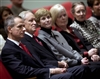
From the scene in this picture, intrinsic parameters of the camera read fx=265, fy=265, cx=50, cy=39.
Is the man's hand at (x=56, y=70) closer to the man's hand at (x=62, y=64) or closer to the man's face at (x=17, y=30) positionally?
the man's hand at (x=62, y=64)

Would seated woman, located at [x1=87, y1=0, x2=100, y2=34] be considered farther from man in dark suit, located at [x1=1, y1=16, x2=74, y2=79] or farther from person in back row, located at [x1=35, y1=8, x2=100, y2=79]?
man in dark suit, located at [x1=1, y1=16, x2=74, y2=79]

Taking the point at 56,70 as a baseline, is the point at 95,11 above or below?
above

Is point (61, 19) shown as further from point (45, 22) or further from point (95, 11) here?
point (95, 11)

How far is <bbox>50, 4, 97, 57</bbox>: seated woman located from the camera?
10.1 ft

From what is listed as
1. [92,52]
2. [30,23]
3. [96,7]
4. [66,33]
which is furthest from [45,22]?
[96,7]

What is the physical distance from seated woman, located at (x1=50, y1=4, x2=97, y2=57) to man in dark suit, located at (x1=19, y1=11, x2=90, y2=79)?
0.44 m

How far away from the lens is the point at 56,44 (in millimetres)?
2805

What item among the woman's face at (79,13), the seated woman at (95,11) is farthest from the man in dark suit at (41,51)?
the seated woman at (95,11)

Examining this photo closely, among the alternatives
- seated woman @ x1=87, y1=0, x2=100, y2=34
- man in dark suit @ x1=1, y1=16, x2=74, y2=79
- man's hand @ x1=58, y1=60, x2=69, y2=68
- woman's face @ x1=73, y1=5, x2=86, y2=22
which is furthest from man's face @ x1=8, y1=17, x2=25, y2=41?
seated woman @ x1=87, y1=0, x2=100, y2=34

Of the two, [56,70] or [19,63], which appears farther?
[56,70]

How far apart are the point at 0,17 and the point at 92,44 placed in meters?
1.17

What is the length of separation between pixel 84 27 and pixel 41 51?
3.06ft

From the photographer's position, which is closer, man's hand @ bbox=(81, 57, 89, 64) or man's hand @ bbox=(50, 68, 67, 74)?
man's hand @ bbox=(50, 68, 67, 74)

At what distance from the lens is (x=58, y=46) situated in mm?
2811
